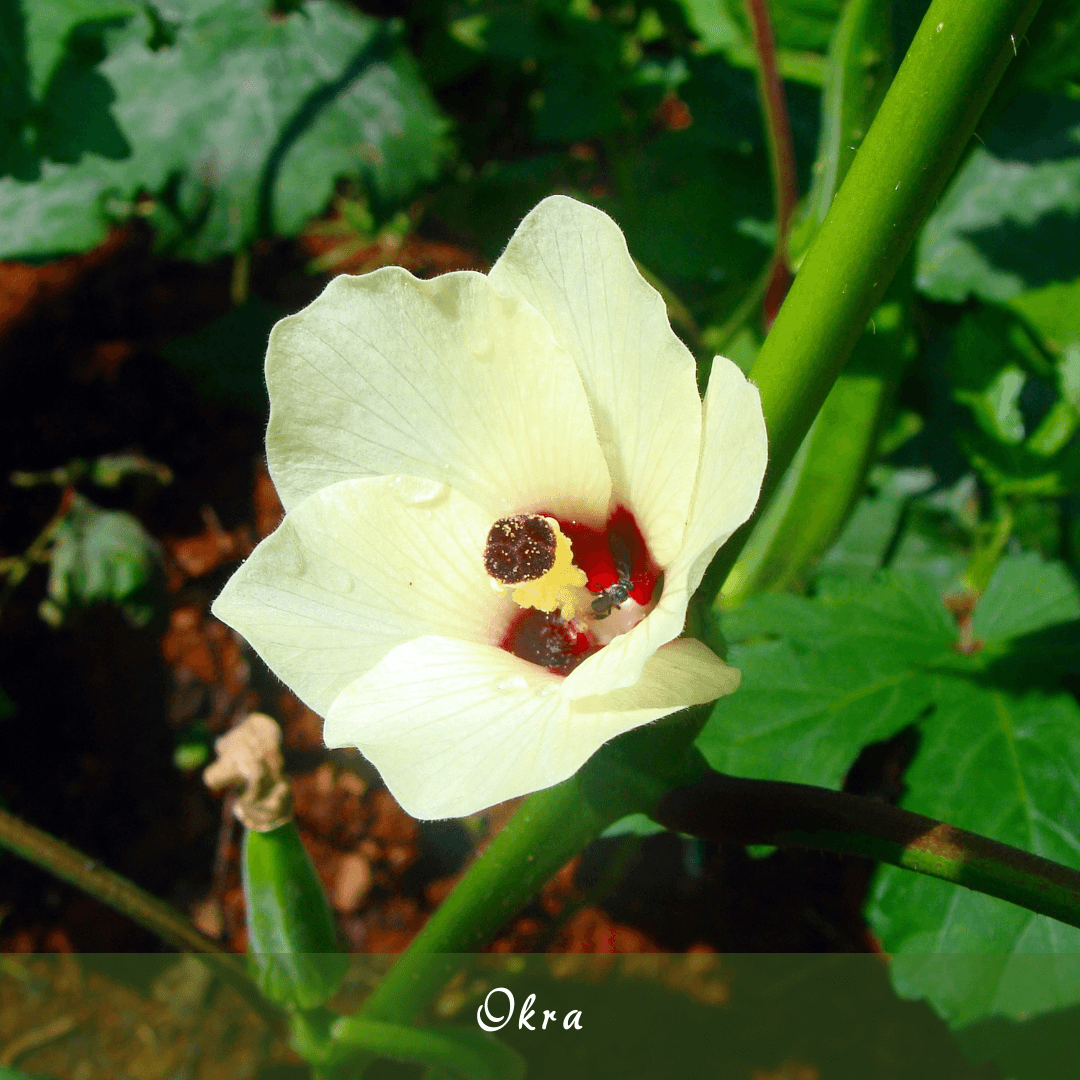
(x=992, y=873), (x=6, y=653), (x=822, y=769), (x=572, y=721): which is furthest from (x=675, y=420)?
(x=6, y=653)

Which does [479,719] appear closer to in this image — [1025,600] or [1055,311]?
[1025,600]

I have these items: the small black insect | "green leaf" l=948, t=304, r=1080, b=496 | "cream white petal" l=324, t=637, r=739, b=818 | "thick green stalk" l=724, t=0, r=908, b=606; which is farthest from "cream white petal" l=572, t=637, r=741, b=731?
"green leaf" l=948, t=304, r=1080, b=496

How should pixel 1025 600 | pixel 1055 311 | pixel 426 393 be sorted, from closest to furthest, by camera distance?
pixel 426 393 → pixel 1025 600 → pixel 1055 311

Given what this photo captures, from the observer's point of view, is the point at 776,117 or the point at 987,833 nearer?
the point at 987,833

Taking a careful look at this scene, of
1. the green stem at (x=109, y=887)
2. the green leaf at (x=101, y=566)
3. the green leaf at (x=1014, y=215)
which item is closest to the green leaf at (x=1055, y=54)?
the green leaf at (x=1014, y=215)

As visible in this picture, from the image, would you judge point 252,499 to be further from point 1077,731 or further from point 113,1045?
point 1077,731

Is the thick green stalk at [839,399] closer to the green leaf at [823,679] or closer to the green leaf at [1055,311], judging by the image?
the green leaf at [823,679]

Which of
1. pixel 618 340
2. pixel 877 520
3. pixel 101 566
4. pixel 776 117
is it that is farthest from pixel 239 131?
pixel 618 340
